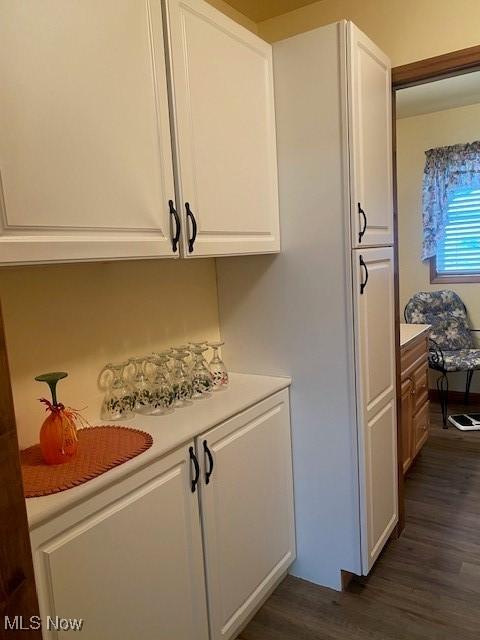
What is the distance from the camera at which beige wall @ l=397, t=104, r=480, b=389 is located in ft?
13.6

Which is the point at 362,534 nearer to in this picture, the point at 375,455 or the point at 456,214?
the point at 375,455

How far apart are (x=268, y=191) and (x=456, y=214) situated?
3.07 metres

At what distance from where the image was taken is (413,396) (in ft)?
9.81

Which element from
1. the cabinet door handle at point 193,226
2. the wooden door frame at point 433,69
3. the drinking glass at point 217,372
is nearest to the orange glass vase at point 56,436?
the cabinet door handle at point 193,226

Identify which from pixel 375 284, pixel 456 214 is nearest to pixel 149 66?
pixel 375 284

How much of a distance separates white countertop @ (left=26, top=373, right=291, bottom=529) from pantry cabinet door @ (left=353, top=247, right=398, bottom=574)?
1.14 ft

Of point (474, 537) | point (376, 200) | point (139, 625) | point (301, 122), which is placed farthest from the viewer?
point (474, 537)

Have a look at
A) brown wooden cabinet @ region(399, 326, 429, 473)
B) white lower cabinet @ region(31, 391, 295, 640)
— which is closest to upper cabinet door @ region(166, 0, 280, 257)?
white lower cabinet @ region(31, 391, 295, 640)

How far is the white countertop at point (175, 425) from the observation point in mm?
1087

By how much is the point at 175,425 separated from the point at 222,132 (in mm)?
1004

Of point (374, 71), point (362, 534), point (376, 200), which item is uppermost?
point (374, 71)

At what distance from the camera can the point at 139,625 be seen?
51.7 inches

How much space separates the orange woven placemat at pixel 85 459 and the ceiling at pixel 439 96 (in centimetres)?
310

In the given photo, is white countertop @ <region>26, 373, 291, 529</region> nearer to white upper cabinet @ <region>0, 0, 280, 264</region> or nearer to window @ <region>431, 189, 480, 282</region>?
white upper cabinet @ <region>0, 0, 280, 264</region>
